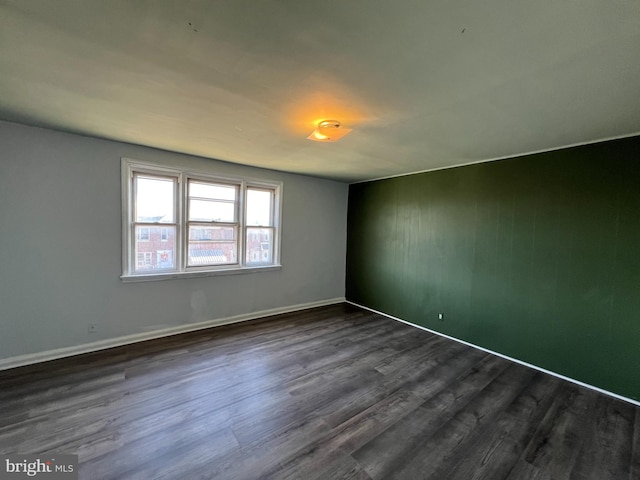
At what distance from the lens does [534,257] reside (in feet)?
9.92

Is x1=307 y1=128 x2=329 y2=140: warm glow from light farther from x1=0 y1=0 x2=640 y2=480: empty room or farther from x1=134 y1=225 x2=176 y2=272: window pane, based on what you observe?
x1=134 y1=225 x2=176 y2=272: window pane

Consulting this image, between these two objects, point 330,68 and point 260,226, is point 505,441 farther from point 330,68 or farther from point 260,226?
point 260,226

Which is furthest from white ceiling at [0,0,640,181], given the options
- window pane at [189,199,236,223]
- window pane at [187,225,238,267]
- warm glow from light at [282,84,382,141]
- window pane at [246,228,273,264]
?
window pane at [246,228,273,264]

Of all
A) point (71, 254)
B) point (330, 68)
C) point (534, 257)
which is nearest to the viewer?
point (330, 68)

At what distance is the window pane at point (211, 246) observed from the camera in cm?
377

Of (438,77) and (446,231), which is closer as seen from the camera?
(438,77)

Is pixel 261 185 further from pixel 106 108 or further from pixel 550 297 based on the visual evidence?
pixel 550 297

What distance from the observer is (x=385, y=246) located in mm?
4723

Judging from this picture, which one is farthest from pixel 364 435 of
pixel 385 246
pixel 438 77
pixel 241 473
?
pixel 385 246

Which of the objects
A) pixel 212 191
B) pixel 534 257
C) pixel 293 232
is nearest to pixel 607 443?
pixel 534 257

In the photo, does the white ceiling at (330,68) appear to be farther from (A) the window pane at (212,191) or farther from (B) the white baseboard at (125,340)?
(B) the white baseboard at (125,340)

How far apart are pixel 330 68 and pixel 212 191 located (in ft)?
9.57

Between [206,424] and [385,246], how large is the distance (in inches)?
144

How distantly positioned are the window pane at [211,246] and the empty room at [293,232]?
0.03m
